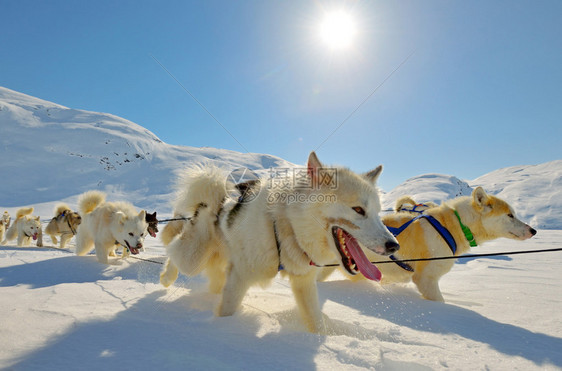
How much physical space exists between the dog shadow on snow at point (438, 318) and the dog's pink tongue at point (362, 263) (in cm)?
100

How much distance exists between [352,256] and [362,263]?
9 cm

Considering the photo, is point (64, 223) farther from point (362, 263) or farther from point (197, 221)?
point (362, 263)

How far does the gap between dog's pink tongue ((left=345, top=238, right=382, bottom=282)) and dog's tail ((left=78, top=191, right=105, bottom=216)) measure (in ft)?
24.3

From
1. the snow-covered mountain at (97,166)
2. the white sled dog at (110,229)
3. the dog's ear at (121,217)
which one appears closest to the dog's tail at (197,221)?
the white sled dog at (110,229)

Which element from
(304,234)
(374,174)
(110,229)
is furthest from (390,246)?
(110,229)

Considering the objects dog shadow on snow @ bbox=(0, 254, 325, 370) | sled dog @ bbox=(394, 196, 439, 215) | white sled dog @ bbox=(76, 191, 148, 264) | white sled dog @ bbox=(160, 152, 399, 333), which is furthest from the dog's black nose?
white sled dog @ bbox=(76, 191, 148, 264)

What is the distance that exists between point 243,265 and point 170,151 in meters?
82.5

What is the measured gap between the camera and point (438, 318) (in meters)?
3.04

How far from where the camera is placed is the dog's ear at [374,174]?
2842 millimetres

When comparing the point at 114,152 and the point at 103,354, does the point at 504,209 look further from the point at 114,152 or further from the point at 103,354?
the point at 114,152

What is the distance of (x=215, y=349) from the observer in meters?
1.69

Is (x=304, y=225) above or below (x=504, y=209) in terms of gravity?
below

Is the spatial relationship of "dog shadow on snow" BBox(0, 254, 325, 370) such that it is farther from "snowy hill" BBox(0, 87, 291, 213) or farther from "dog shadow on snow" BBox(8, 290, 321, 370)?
"snowy hill" BBox(0, 87, 291, 213)

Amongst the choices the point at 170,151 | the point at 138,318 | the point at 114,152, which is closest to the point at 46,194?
the point at 114,152
